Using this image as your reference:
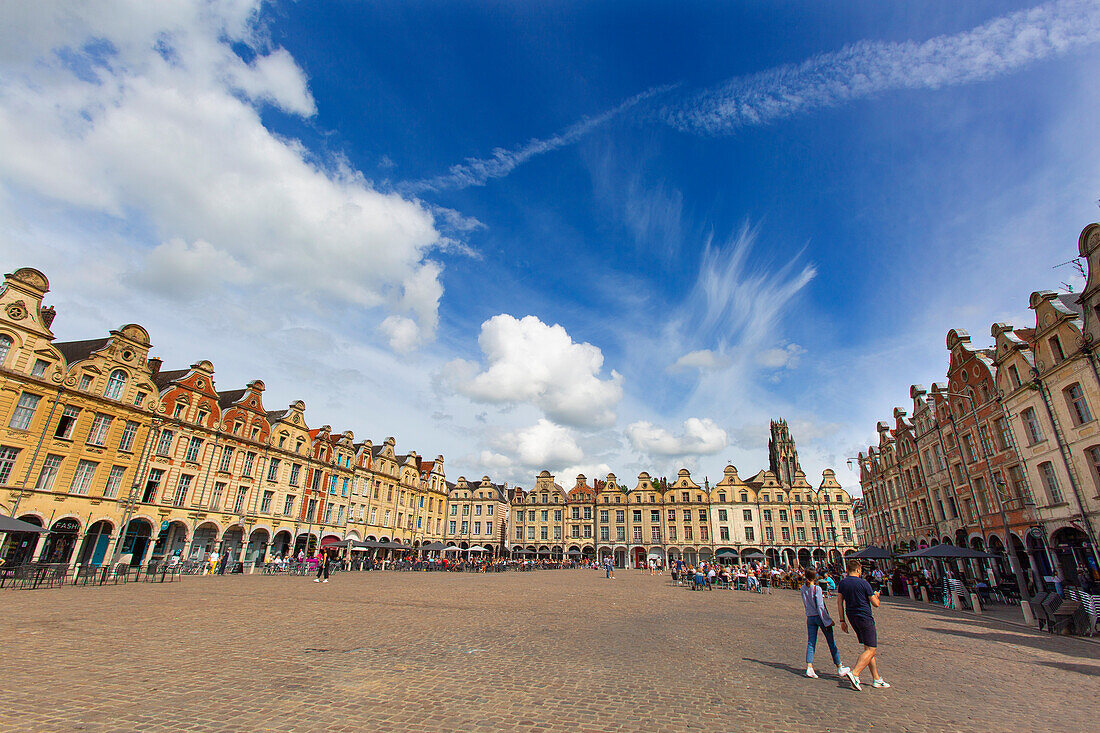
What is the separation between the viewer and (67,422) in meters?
30.0

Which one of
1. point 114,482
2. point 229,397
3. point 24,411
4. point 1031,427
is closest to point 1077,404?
point 1031,427

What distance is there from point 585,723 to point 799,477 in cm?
7370

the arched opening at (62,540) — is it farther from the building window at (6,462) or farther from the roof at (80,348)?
the roof at (80,348)

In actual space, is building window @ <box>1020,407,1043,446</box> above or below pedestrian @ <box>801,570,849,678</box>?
above

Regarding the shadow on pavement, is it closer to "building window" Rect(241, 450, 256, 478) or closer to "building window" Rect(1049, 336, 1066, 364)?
"building window" Rect(1049, 336, 1066, 364)

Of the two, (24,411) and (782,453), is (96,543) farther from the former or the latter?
(782,453)

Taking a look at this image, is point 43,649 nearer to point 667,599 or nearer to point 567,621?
point 567,621

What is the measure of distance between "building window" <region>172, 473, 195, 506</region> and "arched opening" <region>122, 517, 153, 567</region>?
2.09 metres

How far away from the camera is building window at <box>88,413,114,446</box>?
30.8 meters

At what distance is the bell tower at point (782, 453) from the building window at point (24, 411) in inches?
4912

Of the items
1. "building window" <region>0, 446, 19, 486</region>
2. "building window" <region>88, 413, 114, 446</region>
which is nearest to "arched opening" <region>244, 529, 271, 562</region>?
"building window" <region>88, 413, 114, 446</region>

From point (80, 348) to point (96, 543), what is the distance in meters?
13.4

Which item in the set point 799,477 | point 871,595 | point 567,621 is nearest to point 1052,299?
point 871,595

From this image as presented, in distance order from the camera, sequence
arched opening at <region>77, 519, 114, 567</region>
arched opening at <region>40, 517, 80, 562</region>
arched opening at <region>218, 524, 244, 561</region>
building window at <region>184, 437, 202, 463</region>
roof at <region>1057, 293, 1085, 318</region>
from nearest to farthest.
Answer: roof at <region>1057, 293, 1085, 318</region> < arched opening at <region>40, 517, 80, 562</region> < arched opening at <region>77, 519, 114, 567</region> < building window at <region>184, 437, 202, 463</region> < arched opening at <region>218, 524, 244, 561</region>
